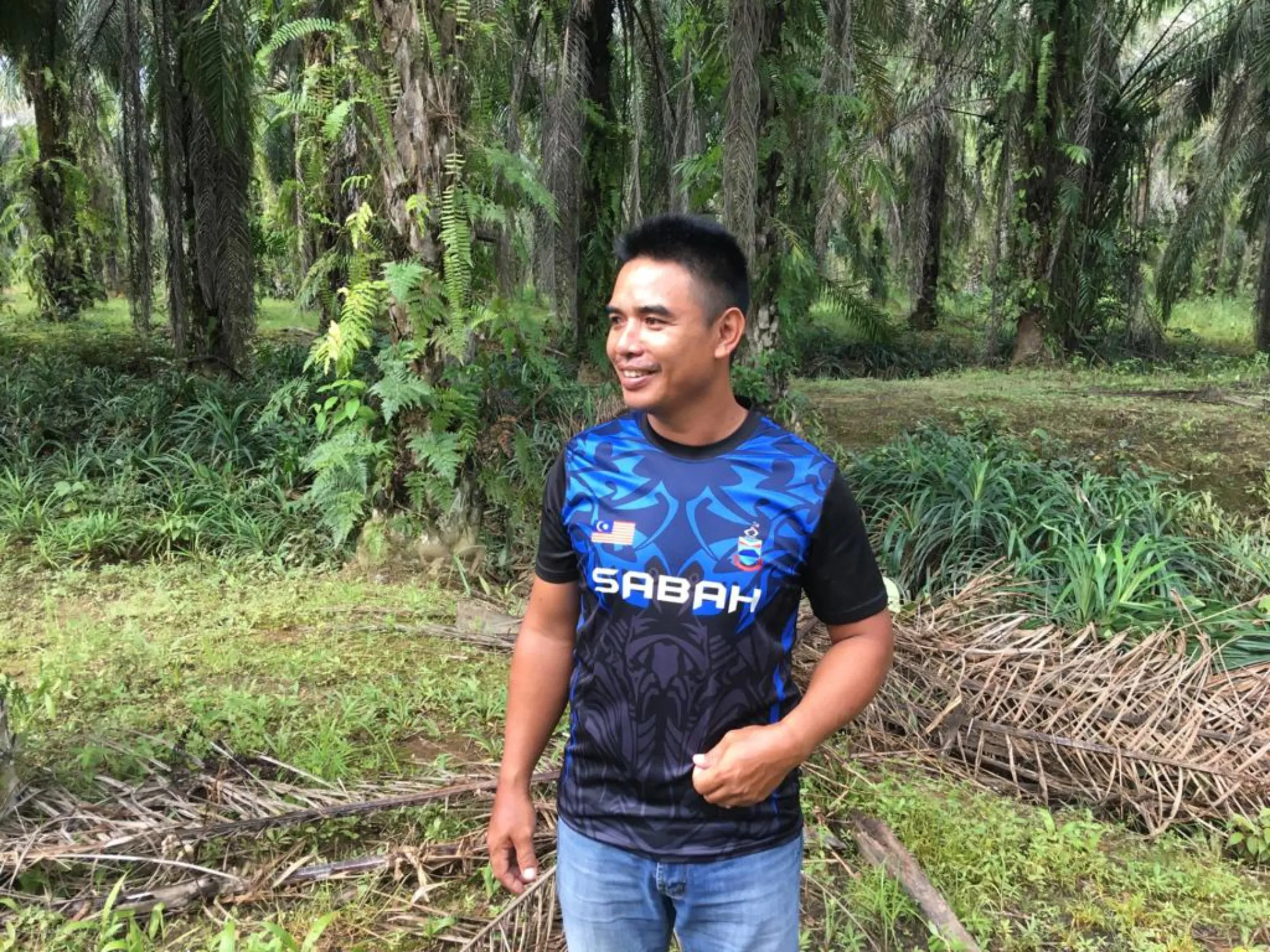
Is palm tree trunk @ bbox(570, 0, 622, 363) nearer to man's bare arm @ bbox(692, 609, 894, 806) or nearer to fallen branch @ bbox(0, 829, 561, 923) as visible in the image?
fallen branch @ bbox(0, 829, 561, 923)

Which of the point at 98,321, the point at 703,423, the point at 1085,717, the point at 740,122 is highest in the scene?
the point at 740,122

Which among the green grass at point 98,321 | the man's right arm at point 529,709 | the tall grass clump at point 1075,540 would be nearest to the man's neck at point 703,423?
the man's right arm at point 529,709

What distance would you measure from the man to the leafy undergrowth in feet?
3.12

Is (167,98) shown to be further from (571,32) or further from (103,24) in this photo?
(571,32)

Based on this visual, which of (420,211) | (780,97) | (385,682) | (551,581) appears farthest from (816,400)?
(551,581)

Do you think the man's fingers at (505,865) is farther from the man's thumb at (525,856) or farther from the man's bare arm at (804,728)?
the man's bare arm at (804,728)

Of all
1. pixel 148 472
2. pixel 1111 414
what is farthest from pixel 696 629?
pixel 1111 414

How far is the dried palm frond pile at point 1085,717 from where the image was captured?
3.06m

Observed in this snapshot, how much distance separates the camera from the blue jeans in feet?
4.29

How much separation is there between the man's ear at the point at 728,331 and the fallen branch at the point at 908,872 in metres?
1.62

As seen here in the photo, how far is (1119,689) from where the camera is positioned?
11.2 feet

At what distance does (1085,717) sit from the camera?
3.30 meters

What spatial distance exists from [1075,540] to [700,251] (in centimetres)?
384

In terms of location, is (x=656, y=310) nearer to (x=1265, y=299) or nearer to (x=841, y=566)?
(x=841, y=566)
